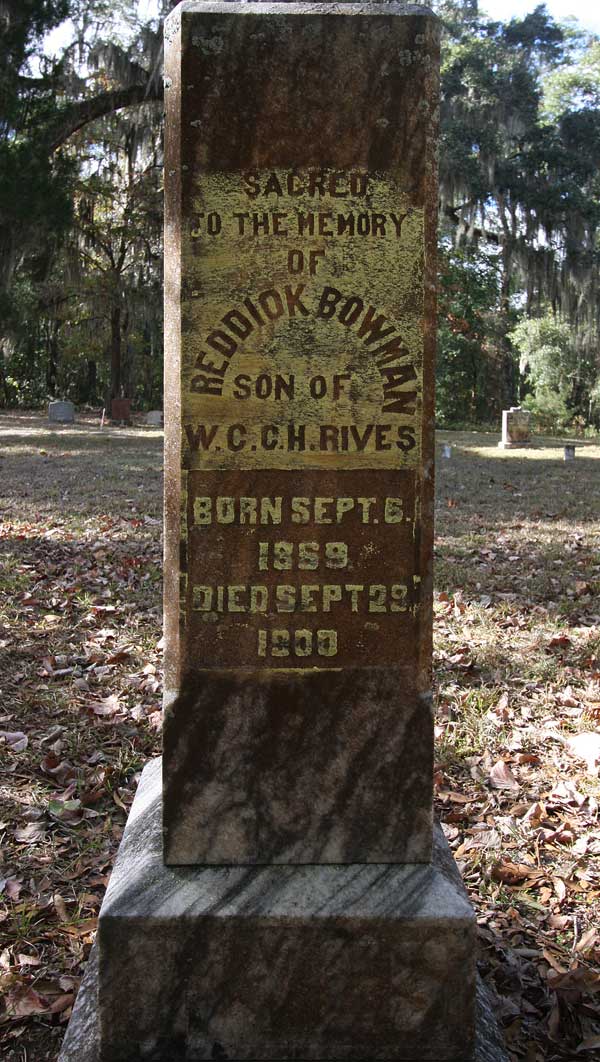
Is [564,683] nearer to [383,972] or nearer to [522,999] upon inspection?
[522,999]

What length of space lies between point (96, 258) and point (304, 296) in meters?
24.0

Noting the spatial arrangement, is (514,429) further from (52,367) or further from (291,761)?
(291,761)

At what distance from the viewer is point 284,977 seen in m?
2.01

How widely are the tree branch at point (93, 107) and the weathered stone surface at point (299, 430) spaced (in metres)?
14.5

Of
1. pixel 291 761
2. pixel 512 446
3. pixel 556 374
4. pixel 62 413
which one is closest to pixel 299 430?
pixel 291 761

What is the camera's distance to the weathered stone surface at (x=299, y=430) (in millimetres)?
1962

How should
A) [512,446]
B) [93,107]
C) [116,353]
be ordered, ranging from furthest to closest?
[116,353] < [512,446] < [93,107]

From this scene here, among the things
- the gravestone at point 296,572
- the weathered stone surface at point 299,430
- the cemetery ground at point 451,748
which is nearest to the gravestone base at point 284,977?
the gravestone at point 296,572

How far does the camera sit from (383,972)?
2010 mm

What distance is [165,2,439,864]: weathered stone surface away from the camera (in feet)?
6.44

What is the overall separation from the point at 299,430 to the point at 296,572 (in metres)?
0.33

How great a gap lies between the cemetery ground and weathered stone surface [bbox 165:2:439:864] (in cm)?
62

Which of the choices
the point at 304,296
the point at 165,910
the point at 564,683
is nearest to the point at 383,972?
the point at 165,910

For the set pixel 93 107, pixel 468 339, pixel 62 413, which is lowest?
pixel 62 413
